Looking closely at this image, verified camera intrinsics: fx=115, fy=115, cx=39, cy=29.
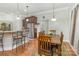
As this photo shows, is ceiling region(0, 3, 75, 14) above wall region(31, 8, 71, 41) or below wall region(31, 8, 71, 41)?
above

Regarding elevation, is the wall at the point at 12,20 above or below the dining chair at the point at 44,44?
above

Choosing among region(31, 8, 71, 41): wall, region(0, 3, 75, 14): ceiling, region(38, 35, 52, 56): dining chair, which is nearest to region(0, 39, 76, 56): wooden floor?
region(38, 35, 52, 56): dining chair

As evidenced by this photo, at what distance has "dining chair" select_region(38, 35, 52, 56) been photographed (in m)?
2.14

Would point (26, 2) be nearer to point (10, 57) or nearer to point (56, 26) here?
point (56, 26)

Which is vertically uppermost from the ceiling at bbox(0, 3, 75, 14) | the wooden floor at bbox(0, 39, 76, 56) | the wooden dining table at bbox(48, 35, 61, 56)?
the ceiling at bbox(0, 3, 75, 14)

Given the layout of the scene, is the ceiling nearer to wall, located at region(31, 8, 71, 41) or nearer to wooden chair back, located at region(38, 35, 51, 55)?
wall, located at region(31, 8, 71, 41)

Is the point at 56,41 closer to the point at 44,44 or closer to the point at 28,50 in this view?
the point at 44,44

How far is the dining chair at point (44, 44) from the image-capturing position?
7.03ft

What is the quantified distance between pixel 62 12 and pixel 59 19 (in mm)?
135

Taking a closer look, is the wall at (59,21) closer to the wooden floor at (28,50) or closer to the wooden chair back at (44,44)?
the wooden chair back at (44,44)

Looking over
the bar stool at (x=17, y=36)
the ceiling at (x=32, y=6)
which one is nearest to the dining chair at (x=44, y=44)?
the bar stool at (x=17, y=36)

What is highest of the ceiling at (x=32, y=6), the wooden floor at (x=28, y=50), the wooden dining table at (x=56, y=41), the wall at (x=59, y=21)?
the ceiling at (x=32, y=6)

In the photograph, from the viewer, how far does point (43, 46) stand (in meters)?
2.22

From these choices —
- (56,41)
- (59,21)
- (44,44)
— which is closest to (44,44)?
(44,44)
